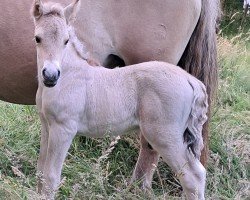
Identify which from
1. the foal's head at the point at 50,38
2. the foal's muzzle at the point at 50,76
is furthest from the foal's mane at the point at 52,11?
the foal's muzzle at the point at 50,76

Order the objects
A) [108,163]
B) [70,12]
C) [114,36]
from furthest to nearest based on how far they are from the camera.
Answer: [114,36], [108,163], [70,12]

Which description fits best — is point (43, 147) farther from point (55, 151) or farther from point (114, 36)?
point (114, 36)

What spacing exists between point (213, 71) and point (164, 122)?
2.96 feet

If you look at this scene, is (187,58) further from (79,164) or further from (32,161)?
(32,161)

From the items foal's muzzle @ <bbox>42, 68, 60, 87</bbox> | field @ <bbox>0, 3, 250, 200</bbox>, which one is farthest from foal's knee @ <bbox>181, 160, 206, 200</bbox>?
foal's muzzle @ <bbox>42, 68, 60, 87</bbox>

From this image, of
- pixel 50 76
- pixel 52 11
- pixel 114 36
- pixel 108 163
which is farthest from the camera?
pixel 114 36

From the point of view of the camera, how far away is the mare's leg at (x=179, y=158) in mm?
2713

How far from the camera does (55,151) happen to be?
2.63 meters

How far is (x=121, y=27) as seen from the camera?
3.25 meters

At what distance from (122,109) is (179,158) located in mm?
349

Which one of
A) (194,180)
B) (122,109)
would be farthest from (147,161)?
(122,109)

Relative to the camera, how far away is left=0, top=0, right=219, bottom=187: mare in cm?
317

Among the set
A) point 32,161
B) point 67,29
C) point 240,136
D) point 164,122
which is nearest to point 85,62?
point 67,29

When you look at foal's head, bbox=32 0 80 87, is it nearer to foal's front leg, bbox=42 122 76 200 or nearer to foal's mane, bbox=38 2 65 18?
foal's mane, bbox=38 2 65 18
